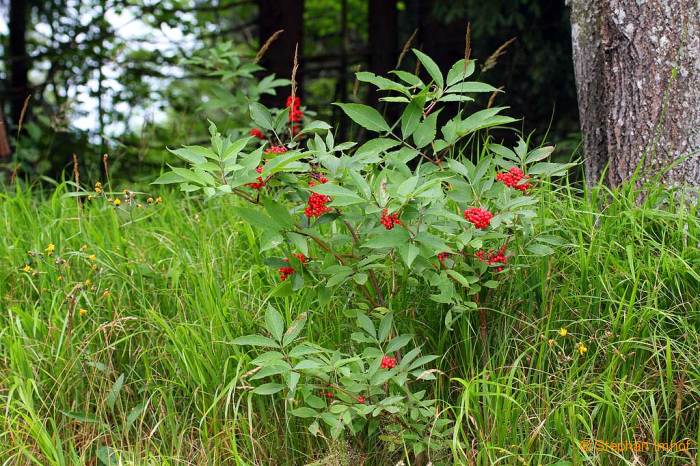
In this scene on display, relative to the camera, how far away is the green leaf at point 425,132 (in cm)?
250

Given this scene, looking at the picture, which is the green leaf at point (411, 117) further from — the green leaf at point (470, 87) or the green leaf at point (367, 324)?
the green leaf at point (367, 324)

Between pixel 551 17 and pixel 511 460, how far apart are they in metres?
4.95

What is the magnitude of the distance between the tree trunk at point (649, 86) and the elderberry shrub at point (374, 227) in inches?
27.2

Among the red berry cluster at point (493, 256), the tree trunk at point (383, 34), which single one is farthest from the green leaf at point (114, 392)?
the tree trunk at point (383, 34)

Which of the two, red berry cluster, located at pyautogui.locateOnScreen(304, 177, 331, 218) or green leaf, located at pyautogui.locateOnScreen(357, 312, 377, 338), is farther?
green leaf, located at pyautogui.locateOnScreen(357, 312, 377, 338)

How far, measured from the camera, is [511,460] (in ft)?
8.21

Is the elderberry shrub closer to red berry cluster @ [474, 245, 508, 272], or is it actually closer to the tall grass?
red berry cluster @ [474, 245, 508, 272]

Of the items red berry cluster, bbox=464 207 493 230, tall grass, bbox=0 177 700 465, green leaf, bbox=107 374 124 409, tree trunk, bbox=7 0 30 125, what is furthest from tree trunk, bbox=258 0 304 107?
red berry cluster, bbox=464 207 493 230

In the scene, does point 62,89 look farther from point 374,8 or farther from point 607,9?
point 607,9

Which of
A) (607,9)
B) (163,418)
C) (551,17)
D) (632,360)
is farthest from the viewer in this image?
(551,17)

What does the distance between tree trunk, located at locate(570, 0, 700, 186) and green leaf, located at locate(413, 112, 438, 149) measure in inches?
42.1

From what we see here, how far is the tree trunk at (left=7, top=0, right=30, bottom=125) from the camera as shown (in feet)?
24.7

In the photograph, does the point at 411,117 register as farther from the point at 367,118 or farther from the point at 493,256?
the point at 493,256

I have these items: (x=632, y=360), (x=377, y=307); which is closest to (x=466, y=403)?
(x=377, y=307)
